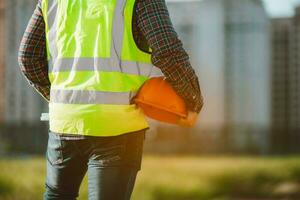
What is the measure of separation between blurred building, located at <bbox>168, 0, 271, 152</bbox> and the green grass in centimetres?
39

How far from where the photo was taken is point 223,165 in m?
7.49

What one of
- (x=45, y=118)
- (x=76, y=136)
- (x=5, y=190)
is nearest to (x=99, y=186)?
(x=76, y=136)

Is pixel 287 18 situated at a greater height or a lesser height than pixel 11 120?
greater

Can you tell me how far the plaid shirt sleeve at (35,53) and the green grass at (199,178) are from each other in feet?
15.6

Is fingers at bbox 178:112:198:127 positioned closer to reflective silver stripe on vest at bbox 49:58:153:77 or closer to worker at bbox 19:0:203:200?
worker at bbox 19:0:203:200

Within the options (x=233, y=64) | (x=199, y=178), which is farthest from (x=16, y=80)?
(x=233, y=64)

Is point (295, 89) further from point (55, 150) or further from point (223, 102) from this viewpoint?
point (55, 150)

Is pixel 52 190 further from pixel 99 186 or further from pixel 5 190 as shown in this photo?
pixel 5 190

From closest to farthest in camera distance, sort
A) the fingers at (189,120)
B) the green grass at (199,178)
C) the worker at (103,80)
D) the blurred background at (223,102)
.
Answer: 1. the worker at (103,80)
2. the fingers at (189,120)
3. the green grass at (199,178)
4. the blurred background at (223,102)

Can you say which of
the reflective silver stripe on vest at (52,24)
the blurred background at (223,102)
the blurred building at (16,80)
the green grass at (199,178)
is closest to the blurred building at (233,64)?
the blurred background at (223,102)

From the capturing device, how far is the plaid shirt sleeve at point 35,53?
6.07 feet

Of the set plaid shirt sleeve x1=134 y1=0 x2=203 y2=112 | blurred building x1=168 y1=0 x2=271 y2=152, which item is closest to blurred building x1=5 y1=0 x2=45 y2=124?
blurred building x1=168 y1=0 x2=271 y2=152

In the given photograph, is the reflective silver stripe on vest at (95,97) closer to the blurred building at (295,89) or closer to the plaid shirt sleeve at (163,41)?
the plaid shirt sleeve at (163,41)

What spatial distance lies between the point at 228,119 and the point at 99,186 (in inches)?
242
